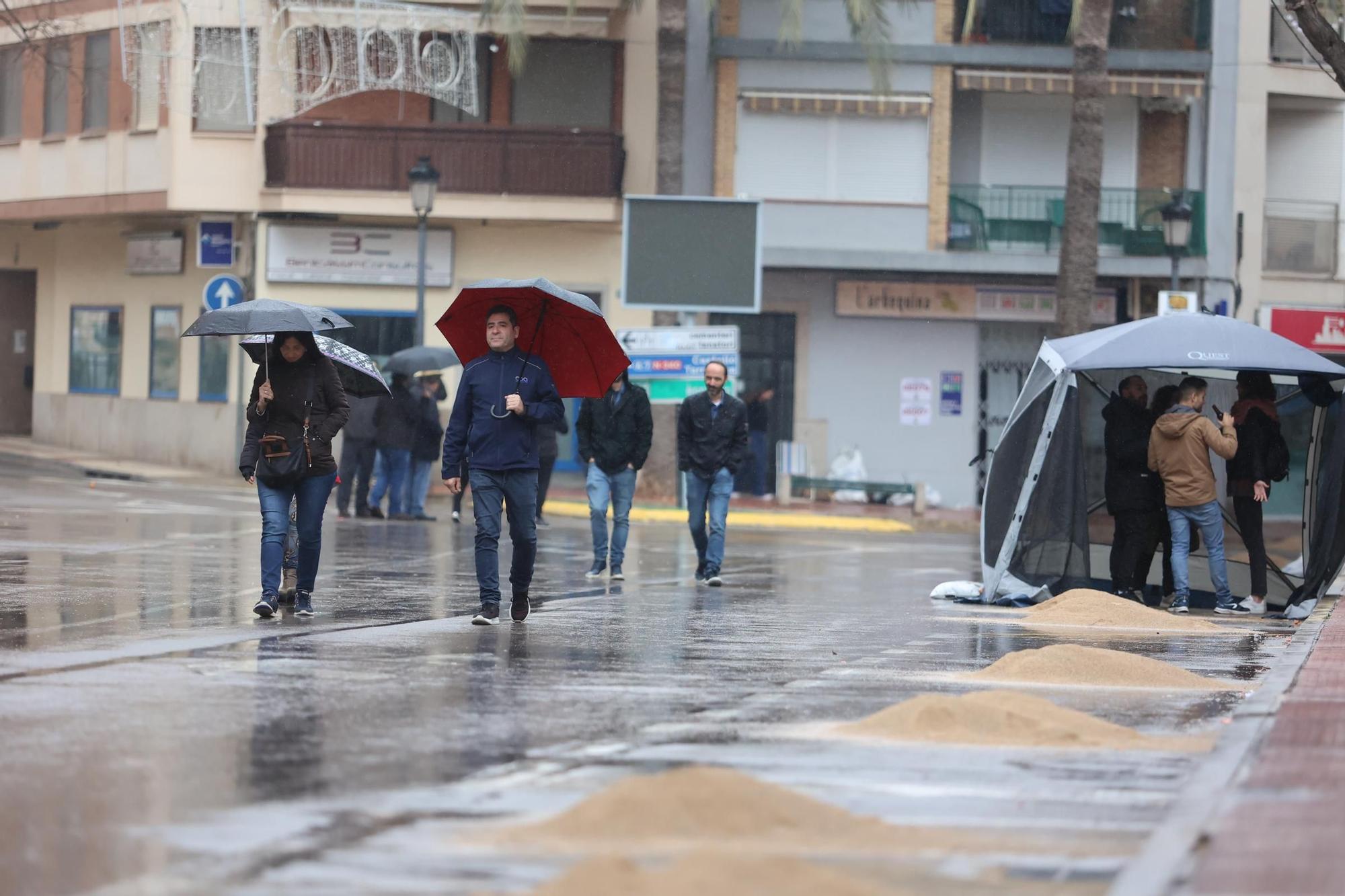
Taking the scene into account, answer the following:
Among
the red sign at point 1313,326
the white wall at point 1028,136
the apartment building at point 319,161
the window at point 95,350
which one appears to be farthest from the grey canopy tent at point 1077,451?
the window at point 95,350

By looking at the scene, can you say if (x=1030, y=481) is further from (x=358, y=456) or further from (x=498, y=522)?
(x=358, y=456)

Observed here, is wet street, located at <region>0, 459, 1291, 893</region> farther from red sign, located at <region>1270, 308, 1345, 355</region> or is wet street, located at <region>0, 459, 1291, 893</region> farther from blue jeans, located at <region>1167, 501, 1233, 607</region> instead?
red sign, located at <region>1270, 308, 1345, 355</region>

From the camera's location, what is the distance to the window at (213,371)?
33531 mm

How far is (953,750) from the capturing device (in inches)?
297

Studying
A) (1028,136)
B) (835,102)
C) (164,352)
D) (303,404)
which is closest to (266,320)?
(303,404)

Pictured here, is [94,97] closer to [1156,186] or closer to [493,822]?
[1156,186]

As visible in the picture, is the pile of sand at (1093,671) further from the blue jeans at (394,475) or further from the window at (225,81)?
the window at (225,81)

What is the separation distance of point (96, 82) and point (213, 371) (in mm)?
5584

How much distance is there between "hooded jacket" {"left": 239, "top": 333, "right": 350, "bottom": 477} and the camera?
491 inches

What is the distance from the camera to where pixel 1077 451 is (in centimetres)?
1588

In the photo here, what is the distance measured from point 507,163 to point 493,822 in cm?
2703

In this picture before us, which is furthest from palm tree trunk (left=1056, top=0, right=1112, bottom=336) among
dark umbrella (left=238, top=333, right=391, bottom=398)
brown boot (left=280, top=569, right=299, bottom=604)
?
brown boot (left=280, top=569, right=299, bottom=604)

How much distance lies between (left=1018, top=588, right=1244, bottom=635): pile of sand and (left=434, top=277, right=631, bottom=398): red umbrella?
350 centimetres

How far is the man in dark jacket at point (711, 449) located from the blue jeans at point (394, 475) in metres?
7.81
